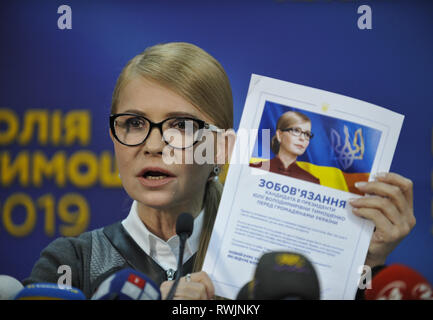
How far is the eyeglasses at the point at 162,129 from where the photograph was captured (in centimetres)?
142

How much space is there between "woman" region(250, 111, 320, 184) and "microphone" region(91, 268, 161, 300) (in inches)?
18.4

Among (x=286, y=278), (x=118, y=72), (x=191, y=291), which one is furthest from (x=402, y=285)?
(x=118, y=72)

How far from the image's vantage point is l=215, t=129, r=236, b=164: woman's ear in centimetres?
156

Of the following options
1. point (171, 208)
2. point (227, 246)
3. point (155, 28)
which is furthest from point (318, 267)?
point (155, 28)

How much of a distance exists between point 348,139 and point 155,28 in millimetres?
924

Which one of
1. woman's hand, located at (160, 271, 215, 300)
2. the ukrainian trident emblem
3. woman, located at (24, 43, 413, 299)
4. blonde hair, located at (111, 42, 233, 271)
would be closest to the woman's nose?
woman, located at (24, 43, 413, 299)

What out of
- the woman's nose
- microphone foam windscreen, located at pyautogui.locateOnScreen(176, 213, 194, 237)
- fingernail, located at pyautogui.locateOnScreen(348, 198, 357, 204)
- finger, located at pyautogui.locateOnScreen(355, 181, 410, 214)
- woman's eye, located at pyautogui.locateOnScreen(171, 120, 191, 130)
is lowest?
microphone foam windscreen, located at pyautogui.locateOnScreen(176, 213, 194, 237)

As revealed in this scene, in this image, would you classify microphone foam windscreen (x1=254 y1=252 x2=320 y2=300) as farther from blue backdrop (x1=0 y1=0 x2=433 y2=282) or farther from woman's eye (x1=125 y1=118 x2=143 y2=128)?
blue backdrop (x1=0 y1=0 x2=433 y2=282)

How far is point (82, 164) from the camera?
187 centimetres

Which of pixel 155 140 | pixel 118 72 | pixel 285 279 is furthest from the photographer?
pixel 118 72

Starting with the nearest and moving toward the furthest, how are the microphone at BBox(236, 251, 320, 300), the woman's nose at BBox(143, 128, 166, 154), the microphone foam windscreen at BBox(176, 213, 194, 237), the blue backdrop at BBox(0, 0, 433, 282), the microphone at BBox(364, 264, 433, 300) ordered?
1. the microphone at BBox(236, 251, 320, 300)
2. the microphone at BBox(364, 264, 433, 300)
3. the microphone foam windscreen at BBox(176, 213, 194, 237)
4. the woman's nose at BBox(143, 128, 166, 154)
5. the blue backdrop at BBox(0, 0, 433, 282)

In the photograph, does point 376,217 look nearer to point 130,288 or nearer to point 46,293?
point 130,288

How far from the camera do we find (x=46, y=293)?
3.29 ft

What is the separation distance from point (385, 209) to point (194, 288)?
1.88 ft
